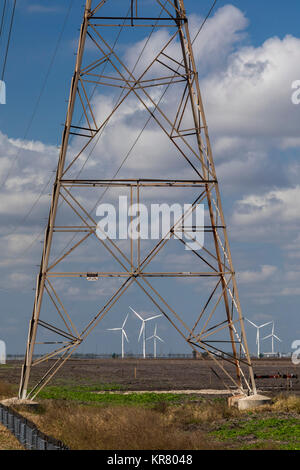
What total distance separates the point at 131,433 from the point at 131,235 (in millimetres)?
13893

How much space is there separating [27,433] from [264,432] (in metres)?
10.6

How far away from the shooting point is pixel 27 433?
22609 millimetres

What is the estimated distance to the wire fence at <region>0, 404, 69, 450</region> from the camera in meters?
19.2

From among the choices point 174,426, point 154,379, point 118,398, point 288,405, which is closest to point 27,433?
point 174,426

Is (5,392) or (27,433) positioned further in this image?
(5,392)

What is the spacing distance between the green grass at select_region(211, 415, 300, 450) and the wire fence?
728 cm

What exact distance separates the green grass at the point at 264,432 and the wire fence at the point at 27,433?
23.9 ft

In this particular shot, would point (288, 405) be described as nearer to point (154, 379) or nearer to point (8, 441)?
point (8, 441)

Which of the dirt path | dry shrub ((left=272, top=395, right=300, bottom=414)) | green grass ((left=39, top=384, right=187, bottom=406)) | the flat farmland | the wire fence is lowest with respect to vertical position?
the dirt path

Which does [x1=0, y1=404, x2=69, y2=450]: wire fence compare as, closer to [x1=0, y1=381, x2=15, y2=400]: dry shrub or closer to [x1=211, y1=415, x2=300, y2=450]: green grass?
[x1=211, y1=415, x2=300, y2=450]: green grass

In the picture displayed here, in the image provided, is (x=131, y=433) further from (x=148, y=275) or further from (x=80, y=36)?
(x=80, y=36)

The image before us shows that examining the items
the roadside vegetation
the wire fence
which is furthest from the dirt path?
the roadside vegetation

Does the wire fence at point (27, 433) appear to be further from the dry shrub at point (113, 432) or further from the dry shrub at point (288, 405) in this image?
the dry shrub at point (288, 405)

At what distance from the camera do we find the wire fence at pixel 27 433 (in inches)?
755
